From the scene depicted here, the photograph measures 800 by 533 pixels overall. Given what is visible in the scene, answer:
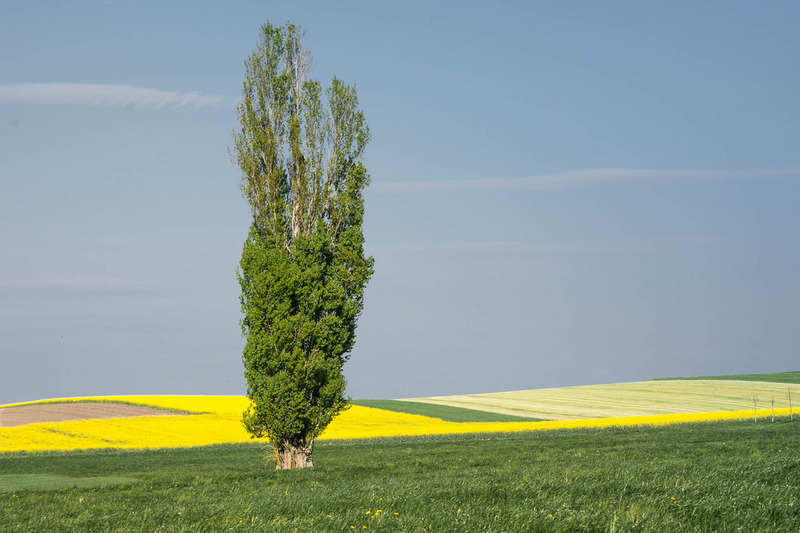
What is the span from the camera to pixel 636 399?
87375mm

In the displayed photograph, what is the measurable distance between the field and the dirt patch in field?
344 centimetres

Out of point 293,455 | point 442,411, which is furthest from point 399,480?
point 442,411

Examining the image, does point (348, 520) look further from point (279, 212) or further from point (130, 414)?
point (130, 414)

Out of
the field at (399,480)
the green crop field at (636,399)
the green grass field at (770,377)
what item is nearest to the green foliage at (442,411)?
the green crop field at (636,399)

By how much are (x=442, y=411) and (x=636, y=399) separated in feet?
87.6

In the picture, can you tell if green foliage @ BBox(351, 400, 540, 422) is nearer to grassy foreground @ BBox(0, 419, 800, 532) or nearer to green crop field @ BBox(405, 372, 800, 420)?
green crop field @ BBox(405, 372, 800, 420)

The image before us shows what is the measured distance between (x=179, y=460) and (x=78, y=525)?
26.3 meters

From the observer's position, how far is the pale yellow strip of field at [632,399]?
251 ft

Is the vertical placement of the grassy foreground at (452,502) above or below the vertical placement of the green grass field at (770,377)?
above

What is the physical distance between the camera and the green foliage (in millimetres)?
72000

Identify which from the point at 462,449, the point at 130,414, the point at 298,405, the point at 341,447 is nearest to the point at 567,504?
the point at 298,405

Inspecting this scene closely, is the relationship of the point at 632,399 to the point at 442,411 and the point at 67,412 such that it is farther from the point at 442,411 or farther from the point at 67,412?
the point at 67,412

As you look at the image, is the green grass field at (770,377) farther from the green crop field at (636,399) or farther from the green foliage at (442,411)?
the green foliage at (442,411)

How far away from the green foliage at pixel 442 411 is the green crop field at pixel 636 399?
7.76 feet
